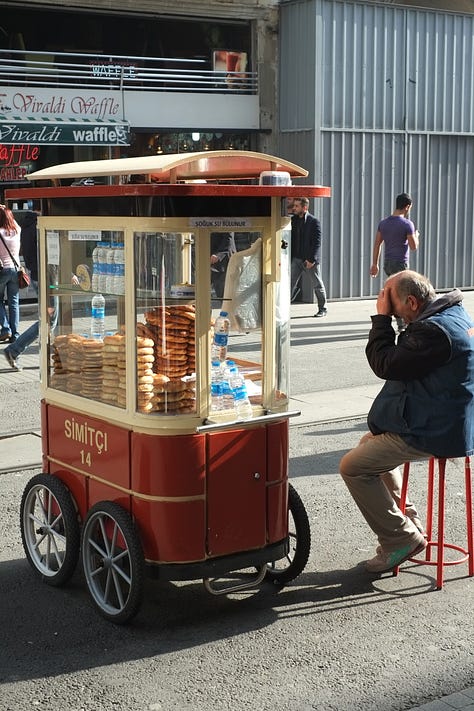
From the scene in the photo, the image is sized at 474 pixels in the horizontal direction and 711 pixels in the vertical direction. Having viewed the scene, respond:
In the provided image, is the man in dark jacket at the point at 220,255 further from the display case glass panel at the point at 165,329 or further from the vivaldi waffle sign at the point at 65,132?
the vivaldi waffle sign at the point at 65,132

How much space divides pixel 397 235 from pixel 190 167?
831 cm

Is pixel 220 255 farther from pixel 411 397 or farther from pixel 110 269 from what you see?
pixel 411 397

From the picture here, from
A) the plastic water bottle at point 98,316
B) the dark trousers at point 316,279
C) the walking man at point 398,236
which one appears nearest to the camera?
the plastic water bottle at point 98,316

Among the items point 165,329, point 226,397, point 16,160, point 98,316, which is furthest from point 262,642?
point 16,160

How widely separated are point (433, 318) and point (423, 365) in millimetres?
242

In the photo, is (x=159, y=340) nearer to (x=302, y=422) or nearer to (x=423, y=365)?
(x=423, y=365)

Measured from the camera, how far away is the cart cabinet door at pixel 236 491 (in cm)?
491

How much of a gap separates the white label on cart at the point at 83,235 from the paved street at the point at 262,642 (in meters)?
1.83

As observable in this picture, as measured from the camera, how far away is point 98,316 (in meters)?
5.27

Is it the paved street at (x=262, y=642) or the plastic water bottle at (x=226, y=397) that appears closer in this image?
the paved street at (x=262, y=642)

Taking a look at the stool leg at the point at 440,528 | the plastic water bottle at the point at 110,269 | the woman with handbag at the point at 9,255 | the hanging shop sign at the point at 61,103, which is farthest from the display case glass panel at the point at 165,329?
the hanging shop sign at the point at 61,103

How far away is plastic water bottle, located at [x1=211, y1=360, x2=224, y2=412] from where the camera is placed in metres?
4.98

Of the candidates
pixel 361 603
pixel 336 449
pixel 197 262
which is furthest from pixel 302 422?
pixel 197 262

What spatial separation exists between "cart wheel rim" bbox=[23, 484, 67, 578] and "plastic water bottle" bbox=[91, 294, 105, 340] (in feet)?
2.92
